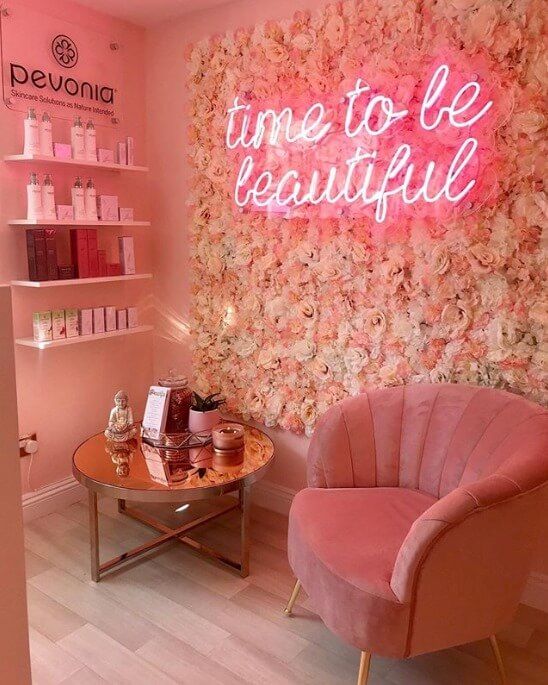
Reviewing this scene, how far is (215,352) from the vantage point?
332cm

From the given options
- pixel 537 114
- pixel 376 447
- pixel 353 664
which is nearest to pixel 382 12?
pixel 537 114

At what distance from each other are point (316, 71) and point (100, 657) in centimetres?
250

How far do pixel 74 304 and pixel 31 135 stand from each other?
872 mm

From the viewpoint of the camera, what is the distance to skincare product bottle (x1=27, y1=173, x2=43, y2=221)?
2783 mm

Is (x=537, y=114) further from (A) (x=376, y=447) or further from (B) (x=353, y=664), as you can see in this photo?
(B) (x=353, y=664)

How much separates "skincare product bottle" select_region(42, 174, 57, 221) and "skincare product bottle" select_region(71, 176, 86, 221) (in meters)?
0.12

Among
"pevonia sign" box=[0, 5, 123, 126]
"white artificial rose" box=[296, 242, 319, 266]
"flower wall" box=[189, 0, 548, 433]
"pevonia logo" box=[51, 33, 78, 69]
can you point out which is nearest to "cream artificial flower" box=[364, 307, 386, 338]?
"flower wall" box=[189, 0, 548, 433]

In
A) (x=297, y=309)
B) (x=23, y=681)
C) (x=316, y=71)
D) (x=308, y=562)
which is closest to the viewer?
(x=23, y=681)

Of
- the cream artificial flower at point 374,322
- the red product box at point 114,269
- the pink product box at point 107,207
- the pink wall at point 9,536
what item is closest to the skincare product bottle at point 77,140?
the pink product box at point 107,207

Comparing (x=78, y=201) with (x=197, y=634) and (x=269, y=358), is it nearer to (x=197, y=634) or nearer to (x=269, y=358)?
(x=269, y=358)

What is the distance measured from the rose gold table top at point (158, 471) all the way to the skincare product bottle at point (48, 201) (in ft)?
3.53

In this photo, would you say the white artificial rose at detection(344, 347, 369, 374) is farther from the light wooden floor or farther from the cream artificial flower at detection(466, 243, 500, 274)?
the light wooden floor

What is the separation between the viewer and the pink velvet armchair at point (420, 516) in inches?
67.9

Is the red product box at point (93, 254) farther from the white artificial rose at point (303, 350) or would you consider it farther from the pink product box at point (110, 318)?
the white artificial rose at point (303, 350)
